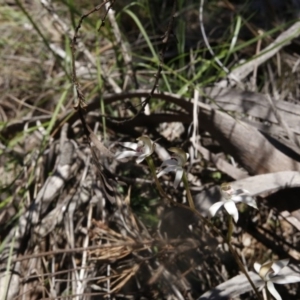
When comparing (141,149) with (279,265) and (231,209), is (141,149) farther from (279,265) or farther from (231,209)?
(279,265)

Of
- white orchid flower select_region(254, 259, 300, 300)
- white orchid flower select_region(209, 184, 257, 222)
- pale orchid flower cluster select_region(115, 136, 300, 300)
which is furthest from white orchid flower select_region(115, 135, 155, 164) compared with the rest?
white orchid flower select_region(254, 259, 300, 300)

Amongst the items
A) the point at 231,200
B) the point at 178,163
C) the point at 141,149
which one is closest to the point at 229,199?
the point at 231,200

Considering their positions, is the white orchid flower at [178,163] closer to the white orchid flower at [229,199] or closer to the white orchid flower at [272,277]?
the white orchid flower at [229,199]

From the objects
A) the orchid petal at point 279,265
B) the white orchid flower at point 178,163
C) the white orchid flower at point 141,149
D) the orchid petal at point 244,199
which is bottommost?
the orchid petal at point 279,265

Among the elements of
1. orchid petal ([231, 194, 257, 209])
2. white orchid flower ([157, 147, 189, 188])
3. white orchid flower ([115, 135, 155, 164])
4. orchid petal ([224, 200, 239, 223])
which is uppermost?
white orchid flower ([115, 135, 155, 164])

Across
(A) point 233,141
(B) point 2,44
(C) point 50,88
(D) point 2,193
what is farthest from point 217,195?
(B) point 2,44

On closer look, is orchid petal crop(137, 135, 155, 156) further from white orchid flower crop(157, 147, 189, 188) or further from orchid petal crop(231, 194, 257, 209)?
orchid petal crop(231, 194, 257, 209)

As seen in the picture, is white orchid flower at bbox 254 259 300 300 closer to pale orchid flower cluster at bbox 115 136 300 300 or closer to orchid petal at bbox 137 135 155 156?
pale orchid flower cluster at bbox 115 136 300 300

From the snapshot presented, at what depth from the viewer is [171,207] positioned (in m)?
2.31

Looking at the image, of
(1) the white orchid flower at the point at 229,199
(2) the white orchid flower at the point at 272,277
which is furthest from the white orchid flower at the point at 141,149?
(2) the white orchid flower at the point at 272,277

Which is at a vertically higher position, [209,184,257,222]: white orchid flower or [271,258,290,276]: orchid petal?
[209,184,257,222]: white orchid flower

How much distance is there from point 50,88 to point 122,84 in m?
0.56

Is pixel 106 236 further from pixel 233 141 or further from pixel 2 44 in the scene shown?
pixel 2 44

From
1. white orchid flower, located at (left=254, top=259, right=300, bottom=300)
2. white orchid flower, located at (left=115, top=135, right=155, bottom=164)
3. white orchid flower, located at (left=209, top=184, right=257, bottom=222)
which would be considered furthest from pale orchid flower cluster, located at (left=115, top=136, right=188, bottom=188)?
white orchid flower, located at (left=254, top=259, right=300, bottom=300)
